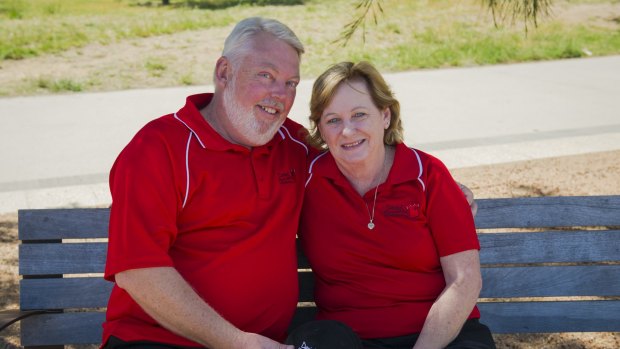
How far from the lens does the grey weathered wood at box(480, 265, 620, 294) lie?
3.47 meters

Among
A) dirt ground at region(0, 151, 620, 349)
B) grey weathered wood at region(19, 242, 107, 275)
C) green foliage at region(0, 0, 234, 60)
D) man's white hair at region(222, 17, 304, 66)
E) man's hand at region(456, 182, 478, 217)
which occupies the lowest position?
green foliage at region(0, 0, 234, 60)

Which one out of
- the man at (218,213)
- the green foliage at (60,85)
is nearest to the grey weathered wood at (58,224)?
the man at (218,213)

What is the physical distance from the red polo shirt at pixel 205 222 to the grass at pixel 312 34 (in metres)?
9.86

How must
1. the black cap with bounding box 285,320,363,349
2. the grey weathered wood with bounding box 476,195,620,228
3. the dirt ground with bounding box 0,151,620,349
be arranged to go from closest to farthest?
the black cap with bounding box 285,320,363,349 → the grey weathered wood with bounding box 476,195,620,228 → the dirt ground with bounding box 0,151,620,349

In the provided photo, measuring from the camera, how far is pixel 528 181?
702cm

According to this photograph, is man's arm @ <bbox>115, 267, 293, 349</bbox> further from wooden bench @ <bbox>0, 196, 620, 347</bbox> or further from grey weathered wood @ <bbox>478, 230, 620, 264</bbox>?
grey weathered wood @ <bbox>478, 230, 620, 264</bbox>

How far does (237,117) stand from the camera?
10.2ft

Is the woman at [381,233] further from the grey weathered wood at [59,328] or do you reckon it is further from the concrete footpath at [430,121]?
the concrete footpath at [430,121]

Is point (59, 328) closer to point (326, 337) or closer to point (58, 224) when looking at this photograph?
point (58, 224)

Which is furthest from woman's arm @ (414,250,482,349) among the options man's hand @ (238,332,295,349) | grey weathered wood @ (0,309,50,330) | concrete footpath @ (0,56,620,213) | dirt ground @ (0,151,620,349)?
concrete footpath @ (0,56,620,213)

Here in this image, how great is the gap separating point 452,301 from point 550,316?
2.63 feet

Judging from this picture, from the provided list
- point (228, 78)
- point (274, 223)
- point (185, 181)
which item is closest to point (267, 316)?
point (274, 223)

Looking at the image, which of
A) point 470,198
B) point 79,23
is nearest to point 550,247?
point 470,198

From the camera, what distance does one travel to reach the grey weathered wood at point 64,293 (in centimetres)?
333
